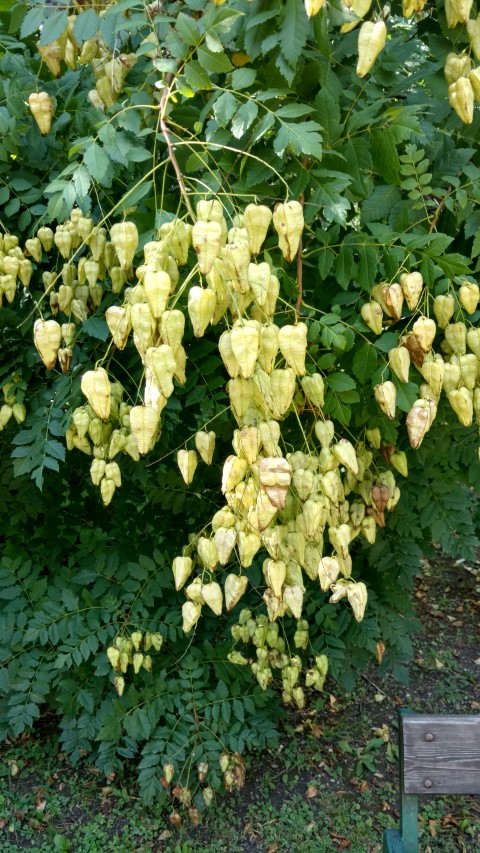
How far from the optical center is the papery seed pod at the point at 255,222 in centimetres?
129

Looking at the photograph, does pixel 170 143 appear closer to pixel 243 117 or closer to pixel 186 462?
pixel 243 117

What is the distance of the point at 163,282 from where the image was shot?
45.7 inches

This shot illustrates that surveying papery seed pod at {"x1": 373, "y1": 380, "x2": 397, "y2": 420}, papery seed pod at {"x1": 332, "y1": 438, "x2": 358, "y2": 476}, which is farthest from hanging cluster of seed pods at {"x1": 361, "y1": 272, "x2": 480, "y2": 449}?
papery seed pod at {"x1": 332, "y1": 438, "x2": 358, "y2": 476}

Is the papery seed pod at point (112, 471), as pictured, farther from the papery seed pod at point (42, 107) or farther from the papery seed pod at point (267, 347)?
the papery seed pod at point (42, 107)

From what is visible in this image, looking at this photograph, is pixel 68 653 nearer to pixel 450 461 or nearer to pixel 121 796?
pixel 121 796

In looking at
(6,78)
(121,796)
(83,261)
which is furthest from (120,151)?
(121,796)

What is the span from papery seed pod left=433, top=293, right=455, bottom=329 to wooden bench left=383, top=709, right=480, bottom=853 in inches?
45.6

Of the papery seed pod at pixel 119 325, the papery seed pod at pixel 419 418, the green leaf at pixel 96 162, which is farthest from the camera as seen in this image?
the papery seed pod at pixel 419 418

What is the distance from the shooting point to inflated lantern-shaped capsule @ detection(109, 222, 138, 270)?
4.80 feet

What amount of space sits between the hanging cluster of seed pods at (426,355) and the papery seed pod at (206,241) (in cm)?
62

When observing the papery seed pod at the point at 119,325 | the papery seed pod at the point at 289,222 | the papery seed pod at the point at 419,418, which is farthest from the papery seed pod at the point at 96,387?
the papery seed pod at the point at 419,418

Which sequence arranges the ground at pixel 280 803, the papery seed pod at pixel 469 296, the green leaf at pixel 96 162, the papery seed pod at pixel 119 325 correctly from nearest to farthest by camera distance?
the papery seed pod at pixel 119 325, the green leaf at pixel 96 162, the papery seed pod at pixel 469 296, the ground at pixel 280 803

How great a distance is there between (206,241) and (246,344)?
0.16 metres

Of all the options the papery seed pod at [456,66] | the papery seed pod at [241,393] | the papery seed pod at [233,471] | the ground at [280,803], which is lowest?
the ground at [280,803]
